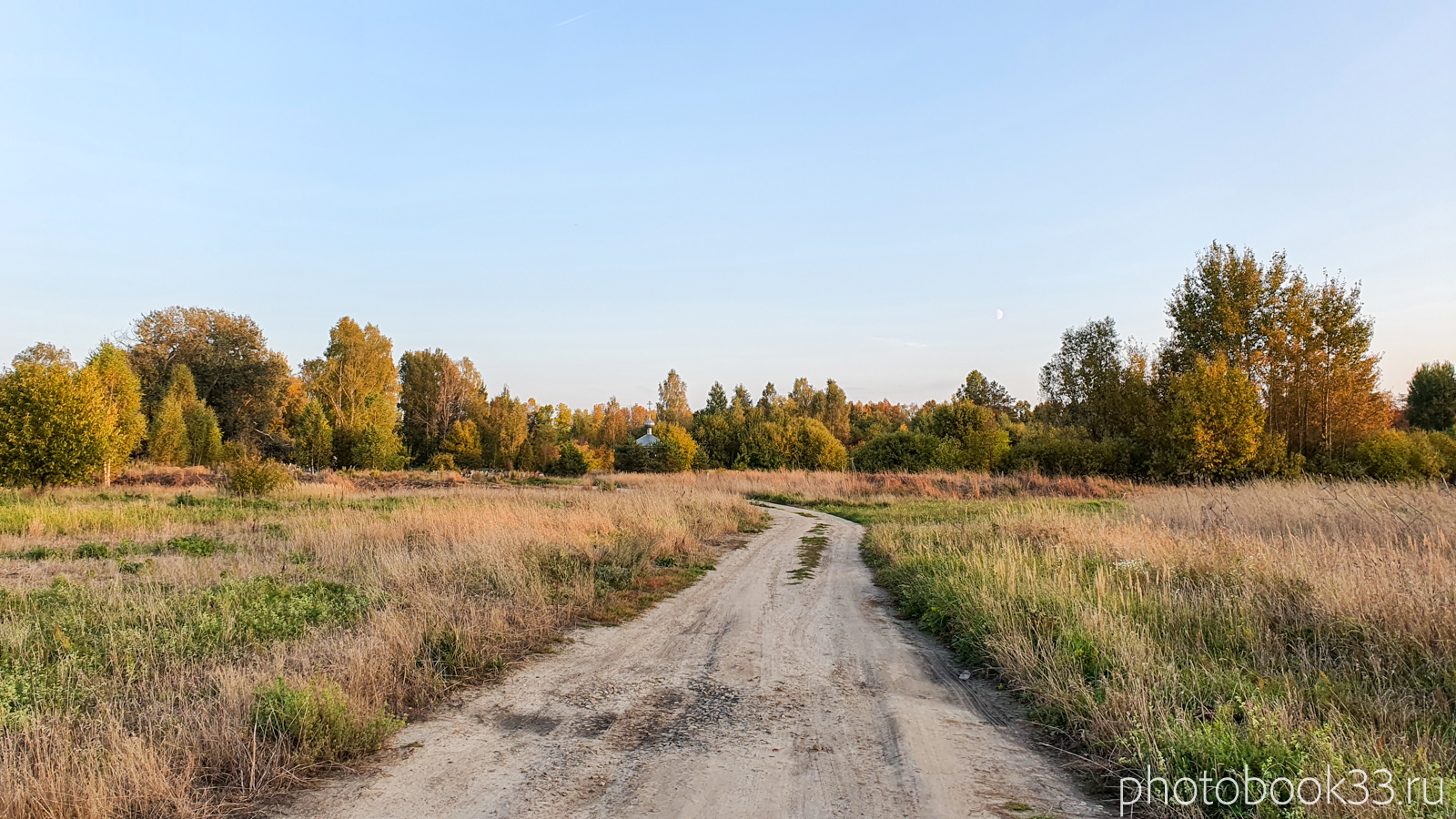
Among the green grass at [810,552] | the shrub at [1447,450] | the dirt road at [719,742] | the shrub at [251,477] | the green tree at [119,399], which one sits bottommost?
the green grass at [810,552]

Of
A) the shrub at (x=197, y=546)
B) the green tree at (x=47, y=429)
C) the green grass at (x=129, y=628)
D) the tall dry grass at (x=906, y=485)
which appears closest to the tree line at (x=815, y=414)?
the green tree at (x=47, y=429)

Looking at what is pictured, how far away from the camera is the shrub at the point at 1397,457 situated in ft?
96.3

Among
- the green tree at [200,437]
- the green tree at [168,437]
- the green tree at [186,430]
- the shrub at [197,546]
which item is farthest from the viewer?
the green tree at [200,437]

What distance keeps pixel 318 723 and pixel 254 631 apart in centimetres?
316

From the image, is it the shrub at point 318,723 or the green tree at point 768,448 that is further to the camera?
the green tree at point 768,448

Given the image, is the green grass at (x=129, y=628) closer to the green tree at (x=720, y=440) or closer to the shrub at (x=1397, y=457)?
the shrub at (x=1397, y=457)

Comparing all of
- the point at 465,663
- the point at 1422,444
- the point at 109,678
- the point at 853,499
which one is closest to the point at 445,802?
the point at 465,663

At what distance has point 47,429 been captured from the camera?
2400cm

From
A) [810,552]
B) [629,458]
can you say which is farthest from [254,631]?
[629,458]

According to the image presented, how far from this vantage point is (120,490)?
27062 millimetres

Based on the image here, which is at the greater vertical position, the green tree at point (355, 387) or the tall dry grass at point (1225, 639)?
the green tree at point (355, 387)

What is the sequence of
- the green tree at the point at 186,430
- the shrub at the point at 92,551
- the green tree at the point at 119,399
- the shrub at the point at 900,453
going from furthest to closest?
the green tree at the point at 186,430, the shrub at the point at 900,453, the green tree at the point at 119,399, the shrub at the point at 92,551

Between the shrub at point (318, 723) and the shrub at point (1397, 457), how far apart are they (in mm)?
39816

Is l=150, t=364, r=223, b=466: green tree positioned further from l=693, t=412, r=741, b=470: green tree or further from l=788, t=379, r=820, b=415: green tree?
l=788, t=379, r=820, b=415: green tree
